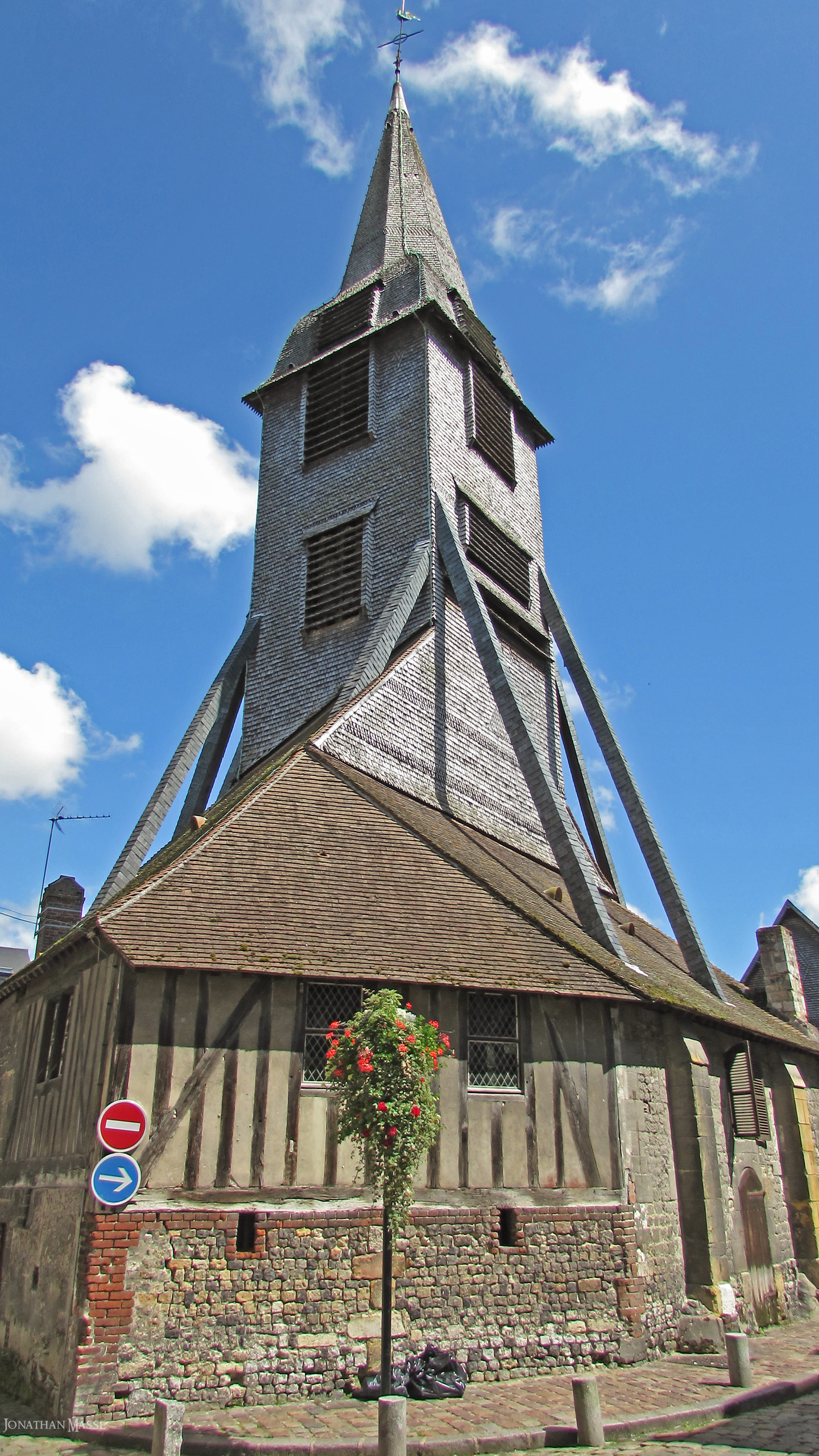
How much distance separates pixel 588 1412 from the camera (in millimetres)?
5992

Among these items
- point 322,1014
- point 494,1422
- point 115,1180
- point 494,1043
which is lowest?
point 494,1422

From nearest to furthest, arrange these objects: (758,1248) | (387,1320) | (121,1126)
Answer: (387,1320) < (121,1126) < (758,1248)

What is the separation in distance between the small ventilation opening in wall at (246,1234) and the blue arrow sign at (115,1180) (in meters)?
1.02

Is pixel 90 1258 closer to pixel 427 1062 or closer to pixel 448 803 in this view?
pixel 427 1062

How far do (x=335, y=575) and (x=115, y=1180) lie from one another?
434 inches

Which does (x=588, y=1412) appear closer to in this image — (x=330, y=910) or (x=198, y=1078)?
(x=198, y=1078)

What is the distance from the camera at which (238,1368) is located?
6984 mm

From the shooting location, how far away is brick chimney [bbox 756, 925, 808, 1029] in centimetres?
1567

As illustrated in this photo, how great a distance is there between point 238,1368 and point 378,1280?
120 cm

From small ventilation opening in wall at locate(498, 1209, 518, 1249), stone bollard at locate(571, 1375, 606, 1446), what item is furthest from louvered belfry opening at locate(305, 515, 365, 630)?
stone bollard at locate(571, 1375, 606, 1446)

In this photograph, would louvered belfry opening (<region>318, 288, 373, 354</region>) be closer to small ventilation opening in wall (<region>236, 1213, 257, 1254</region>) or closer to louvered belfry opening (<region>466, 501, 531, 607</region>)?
louvered belfry opening (<region>466, 501, 531, 607</region>)

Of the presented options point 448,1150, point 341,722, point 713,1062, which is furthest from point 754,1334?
point 341,722

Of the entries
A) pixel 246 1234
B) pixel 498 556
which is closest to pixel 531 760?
pixel 498 556

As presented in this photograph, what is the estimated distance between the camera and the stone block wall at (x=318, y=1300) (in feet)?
22.5
